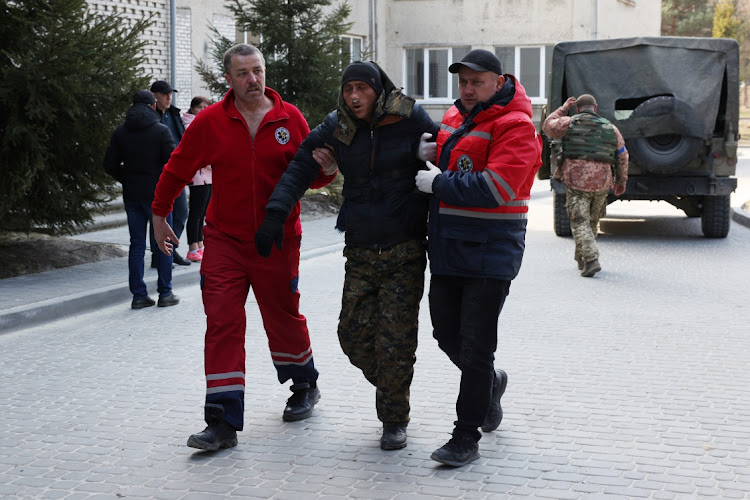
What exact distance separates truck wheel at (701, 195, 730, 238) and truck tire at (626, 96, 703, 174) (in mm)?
805

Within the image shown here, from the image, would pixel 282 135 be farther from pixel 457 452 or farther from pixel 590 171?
pixel 590 171

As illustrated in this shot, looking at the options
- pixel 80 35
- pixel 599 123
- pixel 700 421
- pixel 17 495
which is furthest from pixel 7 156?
pixel 700 421

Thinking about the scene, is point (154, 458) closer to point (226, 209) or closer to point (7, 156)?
point (226, 209)

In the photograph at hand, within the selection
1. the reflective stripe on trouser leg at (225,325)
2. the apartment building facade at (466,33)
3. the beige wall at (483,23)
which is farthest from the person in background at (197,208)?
the beige wall at (483,23)

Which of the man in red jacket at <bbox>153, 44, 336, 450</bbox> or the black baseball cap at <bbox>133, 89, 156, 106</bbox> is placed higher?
the black baseball cap at <bbox>133, 89, 156, 106</bbox>

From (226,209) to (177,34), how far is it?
15.2 m

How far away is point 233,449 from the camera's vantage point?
5086 millimetres

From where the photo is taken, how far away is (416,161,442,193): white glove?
4625mm

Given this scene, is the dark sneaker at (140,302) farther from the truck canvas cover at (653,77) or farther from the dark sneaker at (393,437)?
the truck canvas cover at (653,77)

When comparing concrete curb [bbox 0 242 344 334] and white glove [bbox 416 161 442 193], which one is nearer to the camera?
white glove [bbox 416 161 442 193]

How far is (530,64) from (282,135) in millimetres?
29406

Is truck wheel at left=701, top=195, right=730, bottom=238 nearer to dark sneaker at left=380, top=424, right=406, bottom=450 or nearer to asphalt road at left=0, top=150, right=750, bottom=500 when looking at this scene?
asphalt road at left=0, top=150, right=750, bottom=500

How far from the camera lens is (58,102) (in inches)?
408

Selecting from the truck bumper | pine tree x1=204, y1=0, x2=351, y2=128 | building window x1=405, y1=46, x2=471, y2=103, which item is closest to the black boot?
the truck bumper
